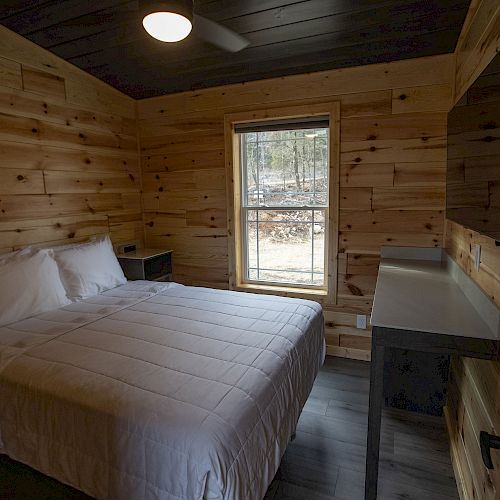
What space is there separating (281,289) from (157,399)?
2165 millimetres

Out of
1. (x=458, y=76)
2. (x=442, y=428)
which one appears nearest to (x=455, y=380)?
(x=442, y=428)

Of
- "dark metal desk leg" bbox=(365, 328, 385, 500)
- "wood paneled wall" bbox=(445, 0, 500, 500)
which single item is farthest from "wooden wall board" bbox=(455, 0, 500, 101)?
"dark metal desk leg" bbox=(365, 328, 385, 500)

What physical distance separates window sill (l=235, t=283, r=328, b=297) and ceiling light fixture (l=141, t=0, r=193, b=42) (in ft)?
7.36

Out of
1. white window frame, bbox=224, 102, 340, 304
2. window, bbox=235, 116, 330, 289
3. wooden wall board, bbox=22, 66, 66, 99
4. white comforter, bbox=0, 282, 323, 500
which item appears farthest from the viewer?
window, bbox=235, 116, 330, 289

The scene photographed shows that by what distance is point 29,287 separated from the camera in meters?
2.31

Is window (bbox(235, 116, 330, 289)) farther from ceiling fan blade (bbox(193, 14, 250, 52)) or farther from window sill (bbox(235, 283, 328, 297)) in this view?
ceiling fan blade (bbox(193, 14, 250, 52))

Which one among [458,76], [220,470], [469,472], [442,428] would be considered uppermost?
[458,76]

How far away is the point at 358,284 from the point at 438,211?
857 millimetres

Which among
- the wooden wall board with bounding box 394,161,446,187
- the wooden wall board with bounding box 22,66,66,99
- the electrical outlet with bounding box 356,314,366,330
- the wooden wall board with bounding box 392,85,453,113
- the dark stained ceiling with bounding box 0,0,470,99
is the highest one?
the dark stained ceiling with bounding box 0,0,470,99

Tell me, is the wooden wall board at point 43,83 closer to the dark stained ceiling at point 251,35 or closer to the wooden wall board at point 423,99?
the dark stained ceiling at point 251,35

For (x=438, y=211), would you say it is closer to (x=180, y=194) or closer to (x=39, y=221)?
(x=180, y=194)

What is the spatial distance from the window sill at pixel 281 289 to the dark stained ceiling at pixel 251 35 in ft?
6.29

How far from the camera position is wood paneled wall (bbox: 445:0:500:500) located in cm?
135

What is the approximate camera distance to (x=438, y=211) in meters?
2.74
